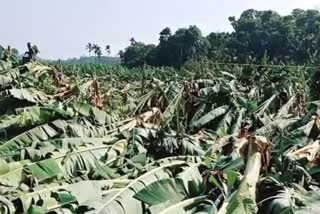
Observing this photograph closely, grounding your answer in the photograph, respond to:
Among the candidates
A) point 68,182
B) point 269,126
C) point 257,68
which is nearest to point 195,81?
point 257,68

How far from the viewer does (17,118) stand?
577 centimetres

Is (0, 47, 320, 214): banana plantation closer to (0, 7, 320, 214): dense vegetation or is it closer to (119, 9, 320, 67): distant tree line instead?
(0, 7, 320, 214): dense vegetation

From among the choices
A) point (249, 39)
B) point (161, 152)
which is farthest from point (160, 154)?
point (249, 39)

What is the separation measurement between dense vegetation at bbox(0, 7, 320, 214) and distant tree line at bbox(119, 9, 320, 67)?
31724 mm

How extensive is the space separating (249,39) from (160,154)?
4091 centimetres

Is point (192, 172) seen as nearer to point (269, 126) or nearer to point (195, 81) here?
point (269, 126)

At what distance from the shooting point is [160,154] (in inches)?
191

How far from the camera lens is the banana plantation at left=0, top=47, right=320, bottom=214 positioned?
3273mm

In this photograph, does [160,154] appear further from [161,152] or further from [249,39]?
[249,39]

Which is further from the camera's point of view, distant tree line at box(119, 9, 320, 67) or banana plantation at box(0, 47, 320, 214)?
distant tree line at box(119, 9, 320, 67)

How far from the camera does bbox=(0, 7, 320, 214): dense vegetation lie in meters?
3.28

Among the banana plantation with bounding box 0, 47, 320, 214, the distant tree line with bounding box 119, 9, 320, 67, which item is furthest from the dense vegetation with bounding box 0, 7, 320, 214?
the distant tree line with bounding box 119, 9, 320, 67

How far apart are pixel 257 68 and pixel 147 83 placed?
6.62 ft

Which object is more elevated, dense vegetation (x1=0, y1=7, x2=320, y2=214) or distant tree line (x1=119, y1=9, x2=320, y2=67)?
distant tree line (x1=119, y1=9, x2=320, y2=67)
